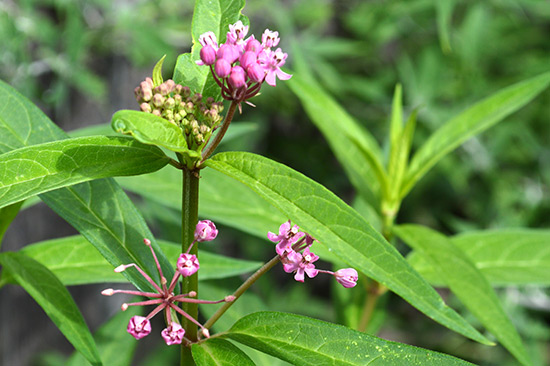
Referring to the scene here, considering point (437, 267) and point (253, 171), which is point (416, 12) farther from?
point (253, 171)

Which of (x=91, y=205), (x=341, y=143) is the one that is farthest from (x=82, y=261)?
(x=341, y=143)

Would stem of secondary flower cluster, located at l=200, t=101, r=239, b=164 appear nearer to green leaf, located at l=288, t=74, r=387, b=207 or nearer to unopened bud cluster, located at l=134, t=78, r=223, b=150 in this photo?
unopened bud cluster, located at l=134, t=78, r=223, b=150

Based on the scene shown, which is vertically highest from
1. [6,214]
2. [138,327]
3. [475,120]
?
[475,120]

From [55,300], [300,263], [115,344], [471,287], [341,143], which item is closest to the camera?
[300,263]

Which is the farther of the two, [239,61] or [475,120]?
[475,120]

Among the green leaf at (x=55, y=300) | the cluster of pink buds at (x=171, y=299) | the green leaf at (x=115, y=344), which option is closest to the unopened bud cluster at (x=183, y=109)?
the cluster of pink buds at (x=171, y=299)

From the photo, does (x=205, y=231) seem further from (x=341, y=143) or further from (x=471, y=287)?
(x=341, y=143)

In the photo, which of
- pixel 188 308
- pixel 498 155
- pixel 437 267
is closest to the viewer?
pixel 188 308

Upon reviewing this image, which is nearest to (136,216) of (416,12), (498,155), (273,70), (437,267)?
(273,70)
